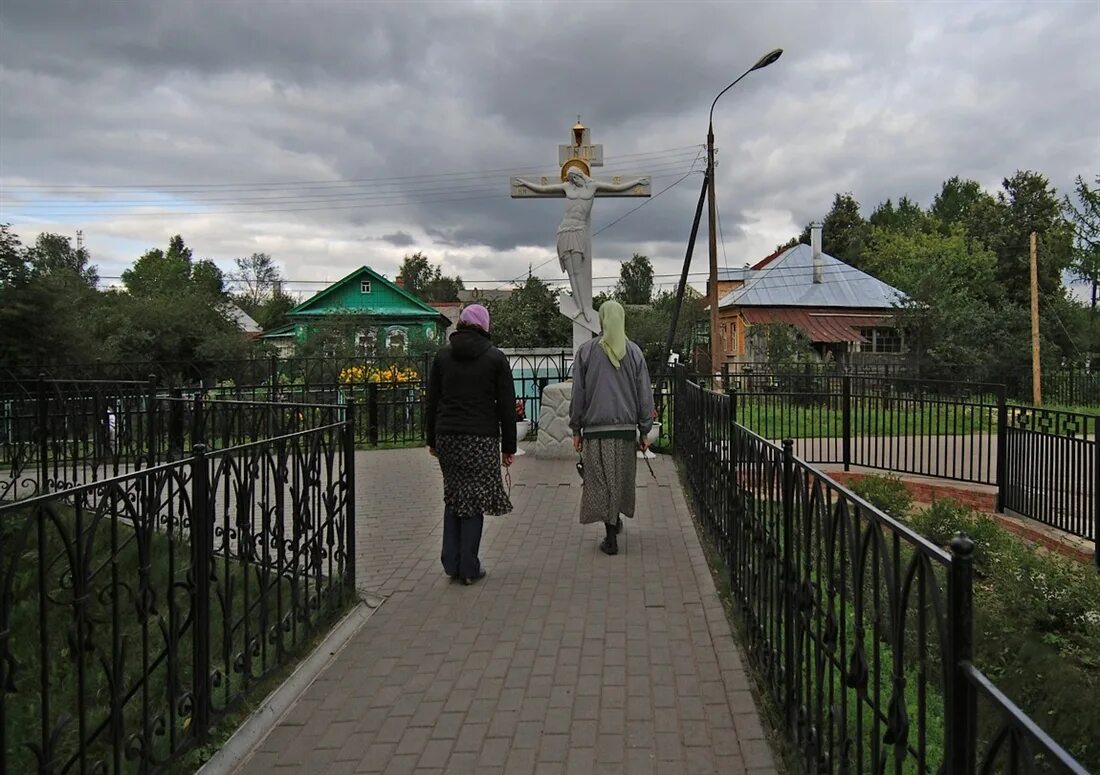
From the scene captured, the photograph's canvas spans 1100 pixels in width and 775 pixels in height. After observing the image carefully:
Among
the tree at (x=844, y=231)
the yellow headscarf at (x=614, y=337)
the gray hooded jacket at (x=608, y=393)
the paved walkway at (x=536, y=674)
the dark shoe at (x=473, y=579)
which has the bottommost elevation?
the paved walkway at (x=536, y=674)

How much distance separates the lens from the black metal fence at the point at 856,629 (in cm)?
151

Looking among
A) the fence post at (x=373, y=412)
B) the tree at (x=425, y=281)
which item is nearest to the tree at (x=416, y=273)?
the tree at (x=425, y=281)

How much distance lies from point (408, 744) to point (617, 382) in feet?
10.9

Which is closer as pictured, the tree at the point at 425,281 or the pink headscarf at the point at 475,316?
the pink headscarf at the point at 475,316

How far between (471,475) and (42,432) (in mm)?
5590

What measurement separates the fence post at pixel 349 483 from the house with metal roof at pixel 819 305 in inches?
1351

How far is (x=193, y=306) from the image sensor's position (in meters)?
28.2

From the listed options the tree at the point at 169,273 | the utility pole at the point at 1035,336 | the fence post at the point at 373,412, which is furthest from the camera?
the tree at the point at 169,273

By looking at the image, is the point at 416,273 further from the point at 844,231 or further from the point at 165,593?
the point at 165,593

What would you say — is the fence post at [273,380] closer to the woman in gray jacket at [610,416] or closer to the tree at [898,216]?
the woman in gray jacket at [610,416]

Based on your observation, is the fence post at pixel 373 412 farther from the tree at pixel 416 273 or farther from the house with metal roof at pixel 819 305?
the tree at pixel 416 273

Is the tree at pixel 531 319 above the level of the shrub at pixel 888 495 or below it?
above

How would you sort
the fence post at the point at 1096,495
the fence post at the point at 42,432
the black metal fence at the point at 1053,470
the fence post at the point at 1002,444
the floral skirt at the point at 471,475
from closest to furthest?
the floral skirt at the point at 471,475
the fence post at the point at 1096,495
the black metal fence at the point at 1053,470
the fence post at the point at 42,432
the fence post at the point at 1002,444

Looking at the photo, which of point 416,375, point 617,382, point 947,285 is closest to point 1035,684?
point 617,382
